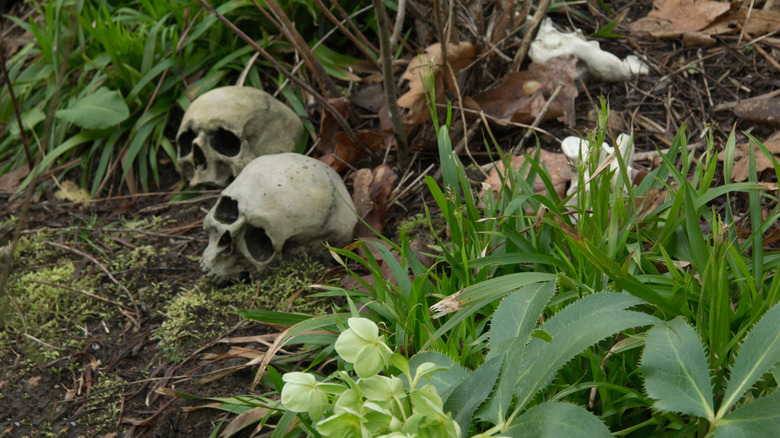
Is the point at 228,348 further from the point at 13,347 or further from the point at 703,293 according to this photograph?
the point at 703,293

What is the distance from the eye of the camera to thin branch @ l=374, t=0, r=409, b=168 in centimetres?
233

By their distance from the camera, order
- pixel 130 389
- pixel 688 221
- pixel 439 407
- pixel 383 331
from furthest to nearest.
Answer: pixel 130 389 → pixel 383 331 → pixel 688 221 → pixel 439 407

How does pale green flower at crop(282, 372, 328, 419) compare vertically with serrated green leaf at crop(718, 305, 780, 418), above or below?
below

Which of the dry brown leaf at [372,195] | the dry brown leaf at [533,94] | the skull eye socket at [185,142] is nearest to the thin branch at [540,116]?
the dry brown leaf at [533,94]

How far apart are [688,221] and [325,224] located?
130 cm

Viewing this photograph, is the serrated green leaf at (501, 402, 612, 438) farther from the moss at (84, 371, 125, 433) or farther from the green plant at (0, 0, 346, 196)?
the green plant at (0, 0, 346, 196)

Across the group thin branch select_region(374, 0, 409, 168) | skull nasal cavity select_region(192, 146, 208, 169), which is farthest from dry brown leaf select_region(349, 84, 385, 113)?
skull nasal cavity select_region(192, 146, 208, 169)

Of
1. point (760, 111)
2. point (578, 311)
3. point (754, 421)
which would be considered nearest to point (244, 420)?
point (578, 311)

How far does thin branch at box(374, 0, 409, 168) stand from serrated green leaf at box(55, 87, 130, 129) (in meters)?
1.39

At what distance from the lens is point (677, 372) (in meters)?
1.10

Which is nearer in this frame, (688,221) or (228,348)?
(688,221)

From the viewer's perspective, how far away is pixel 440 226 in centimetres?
246

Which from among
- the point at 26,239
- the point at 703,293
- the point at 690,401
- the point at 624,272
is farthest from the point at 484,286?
the point at 26,239

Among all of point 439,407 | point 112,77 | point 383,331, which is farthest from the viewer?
point 112,77
